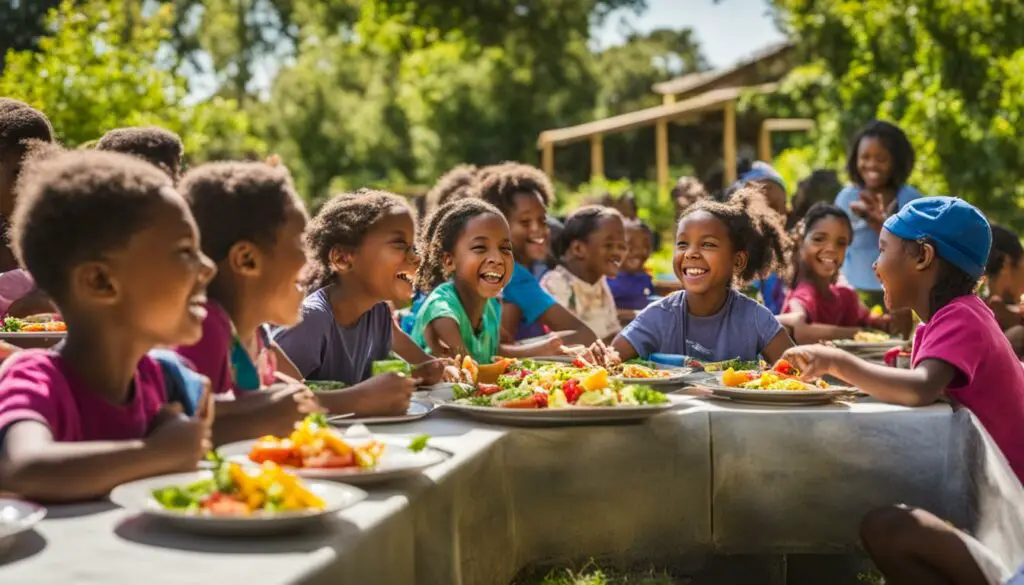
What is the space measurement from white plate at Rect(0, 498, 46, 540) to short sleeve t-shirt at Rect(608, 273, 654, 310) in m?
6.70

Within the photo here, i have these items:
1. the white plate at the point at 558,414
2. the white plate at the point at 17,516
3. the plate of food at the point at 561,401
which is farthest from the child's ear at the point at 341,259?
the white plate at the point at 17,516

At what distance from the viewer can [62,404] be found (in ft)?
7.92

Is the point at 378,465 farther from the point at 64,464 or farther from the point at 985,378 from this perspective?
the point at 985,378

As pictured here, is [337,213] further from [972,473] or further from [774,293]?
[774,293]

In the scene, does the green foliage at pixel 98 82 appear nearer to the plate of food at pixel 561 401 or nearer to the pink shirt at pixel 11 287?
the pink shirt at pixel 11 287

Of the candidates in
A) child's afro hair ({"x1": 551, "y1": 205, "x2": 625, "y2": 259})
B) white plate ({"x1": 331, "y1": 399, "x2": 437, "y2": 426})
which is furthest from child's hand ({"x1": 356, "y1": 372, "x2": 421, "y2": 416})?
child's afro hair ({"x1": 551, "y1": 205, "x2": 625, "y2": 259})

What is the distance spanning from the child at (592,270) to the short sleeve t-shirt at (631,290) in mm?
1312

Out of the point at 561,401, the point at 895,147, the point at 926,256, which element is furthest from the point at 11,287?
the point at 895,147

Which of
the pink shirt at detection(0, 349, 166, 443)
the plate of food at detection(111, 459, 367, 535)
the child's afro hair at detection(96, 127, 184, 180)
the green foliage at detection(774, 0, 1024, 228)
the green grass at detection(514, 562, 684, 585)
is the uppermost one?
the green foliage at detection(774, 0, 1024, 228)

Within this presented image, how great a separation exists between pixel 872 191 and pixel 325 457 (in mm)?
6197

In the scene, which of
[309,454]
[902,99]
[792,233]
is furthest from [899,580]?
[902,99]

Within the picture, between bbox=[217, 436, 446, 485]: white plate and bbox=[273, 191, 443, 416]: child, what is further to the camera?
bbox=[273, 191, 443, 416]: child

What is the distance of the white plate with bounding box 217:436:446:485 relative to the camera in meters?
2.49

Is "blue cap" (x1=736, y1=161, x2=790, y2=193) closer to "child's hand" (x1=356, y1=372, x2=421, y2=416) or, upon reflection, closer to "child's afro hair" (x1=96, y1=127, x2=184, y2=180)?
"child's afro hair" (x1=96, y1=127, x2=184, y2=180)
